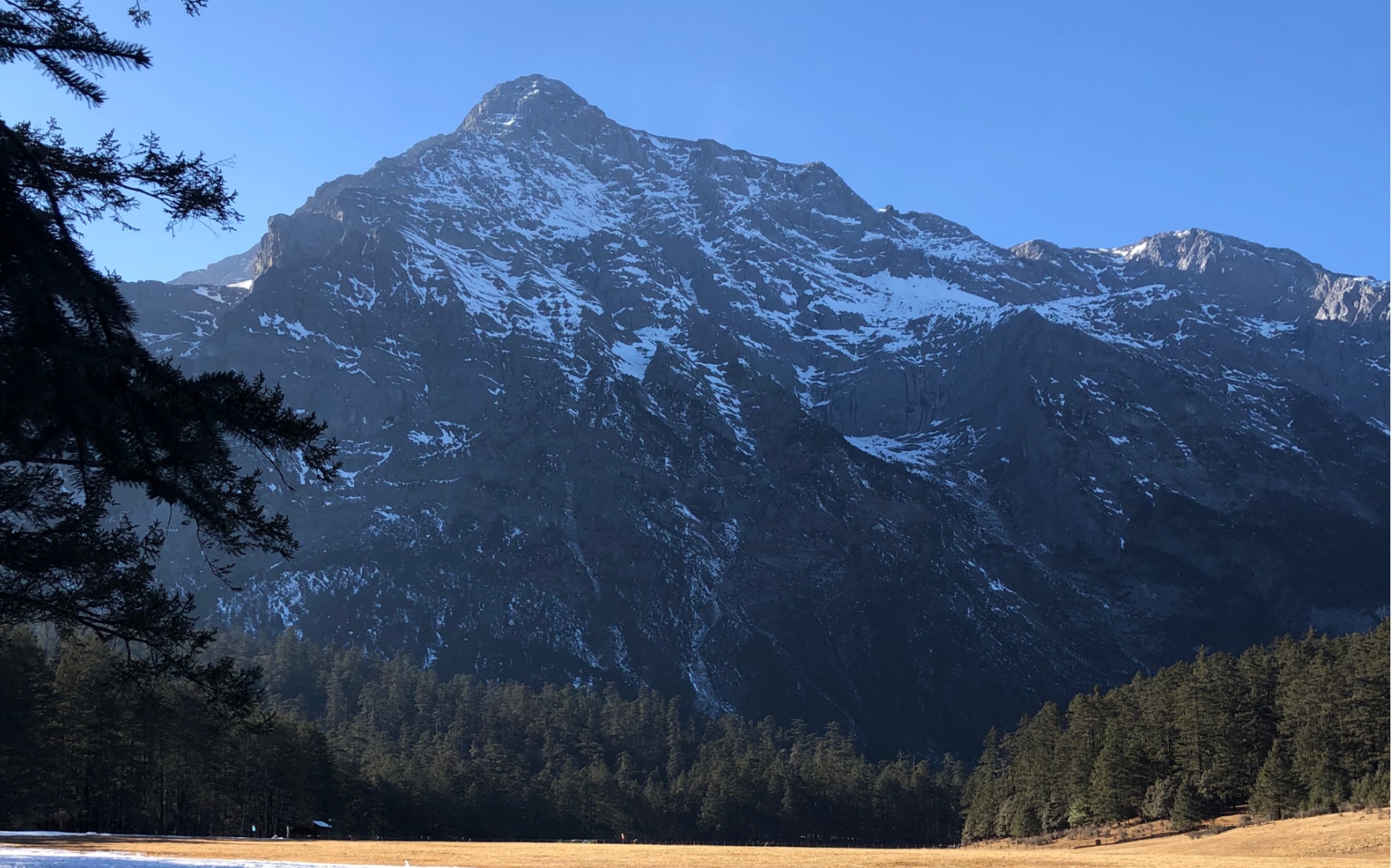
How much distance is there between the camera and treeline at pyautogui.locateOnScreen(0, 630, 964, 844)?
202ft

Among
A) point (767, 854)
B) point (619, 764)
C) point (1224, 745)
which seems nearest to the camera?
point (767, 854)

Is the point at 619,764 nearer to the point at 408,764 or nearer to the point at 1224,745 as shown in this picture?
the point at 408,764

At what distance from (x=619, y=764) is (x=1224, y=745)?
79.9 metres

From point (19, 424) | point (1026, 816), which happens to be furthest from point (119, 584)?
point (1026, 816)

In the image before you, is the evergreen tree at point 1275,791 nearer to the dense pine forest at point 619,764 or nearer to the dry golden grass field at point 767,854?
the dense pine forest at point 619,764

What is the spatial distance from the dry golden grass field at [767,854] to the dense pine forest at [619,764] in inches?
224

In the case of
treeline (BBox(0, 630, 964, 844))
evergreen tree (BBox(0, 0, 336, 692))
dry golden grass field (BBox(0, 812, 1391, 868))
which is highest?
evergreen tree (BBox(0, 0, 336, 692))

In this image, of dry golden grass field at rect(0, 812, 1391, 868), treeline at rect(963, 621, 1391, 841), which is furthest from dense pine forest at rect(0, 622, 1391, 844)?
dry golden grass field at rect(0, 812, 1391, 868)

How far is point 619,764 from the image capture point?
436 ft

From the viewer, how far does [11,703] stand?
56500mm

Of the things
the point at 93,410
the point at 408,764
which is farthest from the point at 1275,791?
the point at 408,764

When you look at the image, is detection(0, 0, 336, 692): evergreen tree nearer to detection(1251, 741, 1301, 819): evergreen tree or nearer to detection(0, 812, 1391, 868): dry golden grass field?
detection(0, 812, 1391, 868): dry golden grass field

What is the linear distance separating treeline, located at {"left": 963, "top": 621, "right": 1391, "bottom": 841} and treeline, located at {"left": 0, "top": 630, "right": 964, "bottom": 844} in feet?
124

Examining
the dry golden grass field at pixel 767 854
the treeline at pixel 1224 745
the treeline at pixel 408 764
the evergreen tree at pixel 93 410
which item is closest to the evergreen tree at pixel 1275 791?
the treeline at pixel 1224 745
